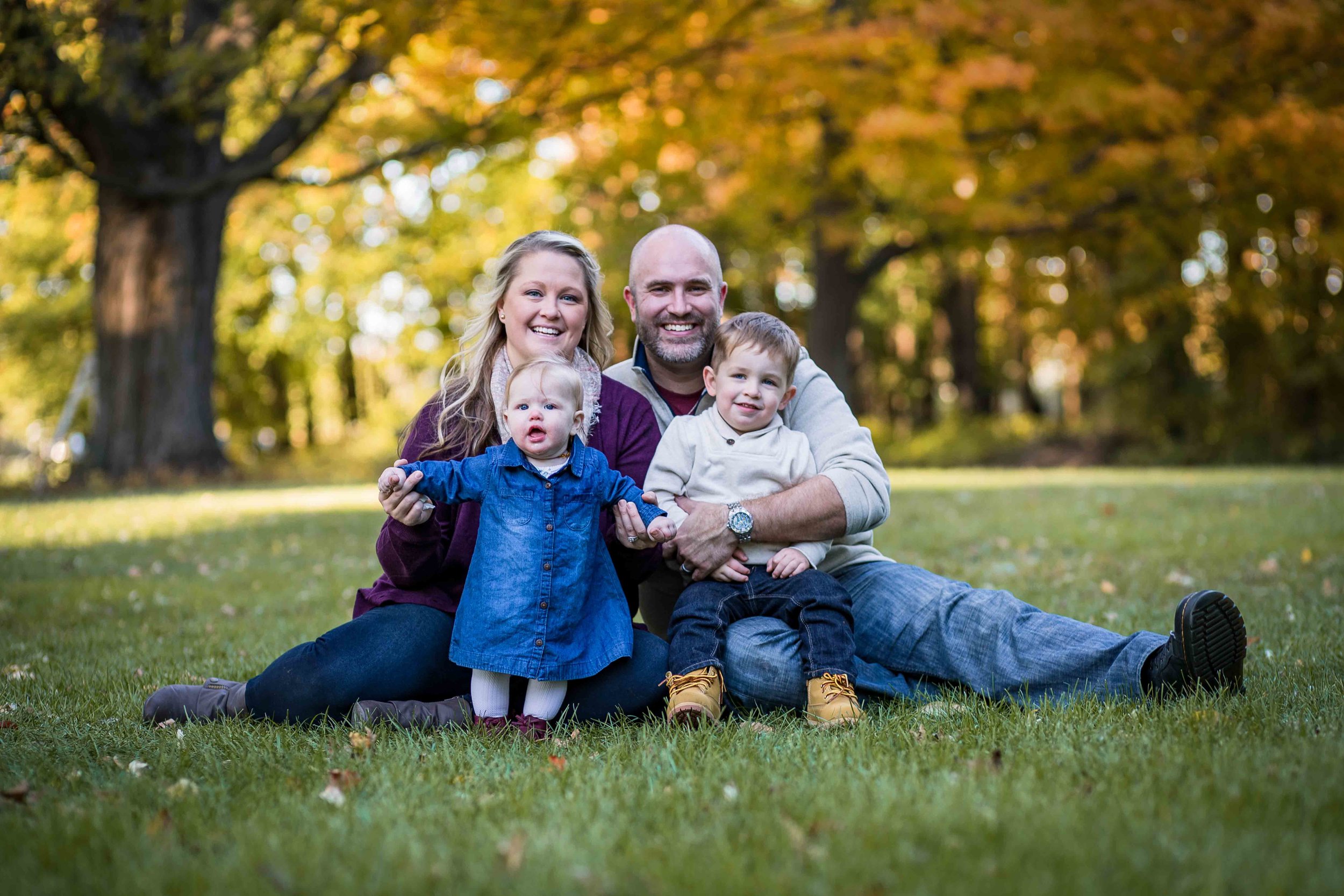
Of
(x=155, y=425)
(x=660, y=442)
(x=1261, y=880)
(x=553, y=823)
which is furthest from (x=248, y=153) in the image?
(x=1261, y=880)

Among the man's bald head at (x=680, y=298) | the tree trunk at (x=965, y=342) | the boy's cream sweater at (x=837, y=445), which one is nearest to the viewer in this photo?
the boy's cream sweater at (x=837, y=445)

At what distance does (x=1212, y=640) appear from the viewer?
3301mm

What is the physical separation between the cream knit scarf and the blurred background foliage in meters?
7.12

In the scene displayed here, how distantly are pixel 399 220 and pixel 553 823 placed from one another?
24.3 metres

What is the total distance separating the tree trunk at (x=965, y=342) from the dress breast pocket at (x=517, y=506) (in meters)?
21.5

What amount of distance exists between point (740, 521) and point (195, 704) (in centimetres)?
A: 195

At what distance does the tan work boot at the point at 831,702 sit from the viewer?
3303 mm

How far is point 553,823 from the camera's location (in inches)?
91.9

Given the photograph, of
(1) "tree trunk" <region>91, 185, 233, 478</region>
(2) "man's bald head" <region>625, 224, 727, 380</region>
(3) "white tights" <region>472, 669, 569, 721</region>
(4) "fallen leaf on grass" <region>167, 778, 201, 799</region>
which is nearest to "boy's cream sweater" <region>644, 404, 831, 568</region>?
(2) "man's bald head" <region>625, 224, 727, 380</region>

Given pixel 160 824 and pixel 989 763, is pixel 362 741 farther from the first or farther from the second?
pixel 989 763

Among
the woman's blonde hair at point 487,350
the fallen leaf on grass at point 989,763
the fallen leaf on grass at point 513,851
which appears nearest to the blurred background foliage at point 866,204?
the woman's blonde hair at point 487,350

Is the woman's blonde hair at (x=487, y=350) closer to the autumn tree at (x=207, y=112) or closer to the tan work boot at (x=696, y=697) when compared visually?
the tan work boot at (x=696, y=697)

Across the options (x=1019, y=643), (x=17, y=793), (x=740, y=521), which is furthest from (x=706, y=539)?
(x=17, y=793)

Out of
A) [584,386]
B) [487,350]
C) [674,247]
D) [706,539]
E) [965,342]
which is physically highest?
[965,342]
